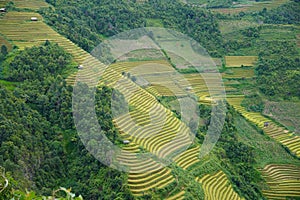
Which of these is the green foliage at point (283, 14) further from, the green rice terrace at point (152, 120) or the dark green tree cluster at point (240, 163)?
the dark green tree cluster at point (240, 163)

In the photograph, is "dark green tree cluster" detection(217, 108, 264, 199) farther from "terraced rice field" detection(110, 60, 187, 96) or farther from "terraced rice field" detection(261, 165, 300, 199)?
"terraced rice field" detection(110, 60, 187, 96)

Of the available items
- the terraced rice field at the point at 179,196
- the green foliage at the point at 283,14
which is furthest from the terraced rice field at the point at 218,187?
the green foliage at the point at 283,14

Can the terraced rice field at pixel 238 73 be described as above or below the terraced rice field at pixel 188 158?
below

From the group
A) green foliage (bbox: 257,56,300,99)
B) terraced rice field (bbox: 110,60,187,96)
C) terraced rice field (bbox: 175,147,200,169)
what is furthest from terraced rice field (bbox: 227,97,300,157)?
terraced rice field (bbox: 175,147,200,169)

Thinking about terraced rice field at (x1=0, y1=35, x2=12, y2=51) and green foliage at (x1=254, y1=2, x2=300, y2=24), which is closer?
terraced rice field at (x1=0, y1=35, x2=12, y2=51)

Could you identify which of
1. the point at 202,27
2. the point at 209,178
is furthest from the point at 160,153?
the point at 202,27

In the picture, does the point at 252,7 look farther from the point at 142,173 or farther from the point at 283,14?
the point at 142,173
